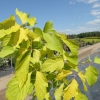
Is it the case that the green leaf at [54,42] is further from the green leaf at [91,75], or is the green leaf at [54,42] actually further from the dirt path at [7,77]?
the dirt path at [7,77]

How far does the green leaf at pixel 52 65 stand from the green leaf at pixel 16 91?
0.06 meters

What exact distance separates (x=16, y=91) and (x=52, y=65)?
0.47 feet

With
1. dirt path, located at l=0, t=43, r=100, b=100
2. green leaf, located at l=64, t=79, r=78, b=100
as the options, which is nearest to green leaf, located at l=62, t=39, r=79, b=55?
green leaf, located at l=64, t=79, r=78, b=100

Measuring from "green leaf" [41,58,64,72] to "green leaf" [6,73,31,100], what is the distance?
0.06 metres

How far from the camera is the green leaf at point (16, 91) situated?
598 millimetres

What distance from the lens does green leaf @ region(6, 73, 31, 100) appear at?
598mm

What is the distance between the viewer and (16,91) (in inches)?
24.1

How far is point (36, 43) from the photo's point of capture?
668 mm

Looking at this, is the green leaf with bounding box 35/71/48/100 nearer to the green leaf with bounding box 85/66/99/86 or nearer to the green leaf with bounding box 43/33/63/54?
the green leaf with bounding box 43/33/63/54

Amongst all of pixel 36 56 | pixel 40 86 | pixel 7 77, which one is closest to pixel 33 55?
pixel 36 56

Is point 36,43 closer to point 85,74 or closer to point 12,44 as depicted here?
point 12,44

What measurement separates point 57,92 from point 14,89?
16 centimetres

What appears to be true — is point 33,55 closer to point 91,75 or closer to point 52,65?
point 52,65

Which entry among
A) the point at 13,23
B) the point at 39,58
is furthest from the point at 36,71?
the point at 13,23
